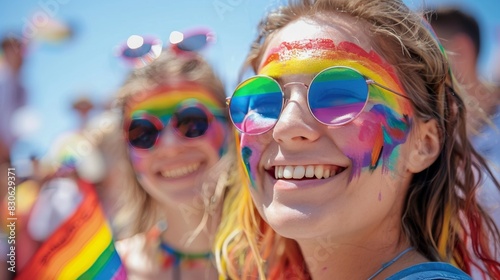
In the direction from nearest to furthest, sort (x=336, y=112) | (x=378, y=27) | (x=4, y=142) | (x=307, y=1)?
(x=336, y=112), (x=378, y=27), (x=307, y=1), (x=4, y=142)

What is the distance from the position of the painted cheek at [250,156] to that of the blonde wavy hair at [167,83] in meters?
0.88

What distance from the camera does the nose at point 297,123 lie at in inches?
58.4

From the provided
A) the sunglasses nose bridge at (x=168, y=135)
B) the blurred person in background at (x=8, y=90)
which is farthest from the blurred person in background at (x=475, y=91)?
the blurred person in background at (x=8, y=90)

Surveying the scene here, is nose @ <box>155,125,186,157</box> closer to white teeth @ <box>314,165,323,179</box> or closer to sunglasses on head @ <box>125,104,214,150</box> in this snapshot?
sunglasses on head @ <box>125,104,214,150</box>

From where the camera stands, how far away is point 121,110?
8.97ft

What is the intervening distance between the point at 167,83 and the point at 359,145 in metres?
1.35

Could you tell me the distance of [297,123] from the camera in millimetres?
1489

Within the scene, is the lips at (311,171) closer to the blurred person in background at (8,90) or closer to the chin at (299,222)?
the chin at (299,222)

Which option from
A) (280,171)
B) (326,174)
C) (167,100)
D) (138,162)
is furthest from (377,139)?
(138,162)

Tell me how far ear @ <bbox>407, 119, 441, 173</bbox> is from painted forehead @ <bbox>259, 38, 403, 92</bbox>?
6.7 inches

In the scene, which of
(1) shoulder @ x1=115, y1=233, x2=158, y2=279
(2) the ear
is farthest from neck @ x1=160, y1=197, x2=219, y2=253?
(2) the ear

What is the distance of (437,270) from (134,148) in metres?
1.61

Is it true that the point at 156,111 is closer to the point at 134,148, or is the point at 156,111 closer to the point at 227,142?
the point at 134,148

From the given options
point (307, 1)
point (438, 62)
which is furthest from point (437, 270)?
point (307, 1)
